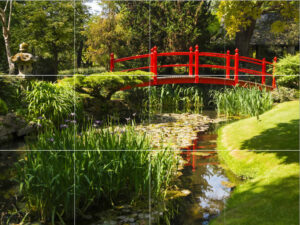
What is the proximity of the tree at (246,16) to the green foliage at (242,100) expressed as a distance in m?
0.47

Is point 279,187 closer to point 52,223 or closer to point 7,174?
point 52,223

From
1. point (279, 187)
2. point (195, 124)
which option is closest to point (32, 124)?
point (195, 124)

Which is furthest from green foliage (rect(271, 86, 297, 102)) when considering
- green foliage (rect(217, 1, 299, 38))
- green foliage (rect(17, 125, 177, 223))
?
green foliage (rect(17, 125, 177, 223))

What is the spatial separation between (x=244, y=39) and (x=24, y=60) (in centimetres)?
257

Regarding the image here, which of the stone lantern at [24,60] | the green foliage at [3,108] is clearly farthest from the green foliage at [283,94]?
the green foliage at [3,108]

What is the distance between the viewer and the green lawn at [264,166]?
2385 mm

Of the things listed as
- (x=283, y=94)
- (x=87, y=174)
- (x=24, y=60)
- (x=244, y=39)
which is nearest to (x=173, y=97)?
(x=244, y=39)

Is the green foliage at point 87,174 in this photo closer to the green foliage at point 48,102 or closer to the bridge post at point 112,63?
the green foliage at point 48,102

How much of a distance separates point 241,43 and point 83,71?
193 centimetres

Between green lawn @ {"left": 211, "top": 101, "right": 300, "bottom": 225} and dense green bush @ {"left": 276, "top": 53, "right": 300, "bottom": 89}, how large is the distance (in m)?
0.27

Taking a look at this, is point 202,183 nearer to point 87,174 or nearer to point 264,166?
point 264,166

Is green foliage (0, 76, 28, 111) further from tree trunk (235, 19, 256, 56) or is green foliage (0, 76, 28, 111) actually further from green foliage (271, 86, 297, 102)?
green foliage (271, 86, 297, 102)

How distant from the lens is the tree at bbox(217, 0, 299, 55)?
313 cm

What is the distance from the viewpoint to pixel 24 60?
9.42 ft
